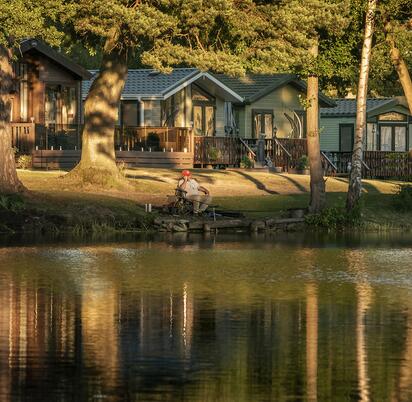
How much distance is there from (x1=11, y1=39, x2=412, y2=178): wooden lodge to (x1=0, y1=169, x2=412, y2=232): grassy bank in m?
5.26

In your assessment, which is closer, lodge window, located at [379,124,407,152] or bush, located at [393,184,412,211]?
bush, located at [393,184,412,211]

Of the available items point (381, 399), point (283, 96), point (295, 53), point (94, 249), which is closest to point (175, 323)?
point (381, 399)

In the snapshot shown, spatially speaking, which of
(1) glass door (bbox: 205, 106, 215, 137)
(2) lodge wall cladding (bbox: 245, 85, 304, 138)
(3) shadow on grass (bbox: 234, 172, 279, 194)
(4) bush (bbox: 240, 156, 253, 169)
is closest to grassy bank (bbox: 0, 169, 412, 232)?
(3) shadow on grass (bbox: 234, 172, 279, 194)

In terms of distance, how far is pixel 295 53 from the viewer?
47188 millimetres

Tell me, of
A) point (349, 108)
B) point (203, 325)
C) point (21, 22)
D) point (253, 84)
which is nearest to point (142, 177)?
point (21, 22)

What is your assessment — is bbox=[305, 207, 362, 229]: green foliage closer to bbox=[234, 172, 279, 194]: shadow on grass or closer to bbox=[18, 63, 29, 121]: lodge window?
bbox=[234, 172, 279, 194]: shadow on grass

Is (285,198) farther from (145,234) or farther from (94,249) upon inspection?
(94,249)

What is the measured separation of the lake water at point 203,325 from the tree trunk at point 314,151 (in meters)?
12.4

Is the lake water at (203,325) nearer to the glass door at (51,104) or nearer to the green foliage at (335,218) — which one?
the green foliage at (335,218)

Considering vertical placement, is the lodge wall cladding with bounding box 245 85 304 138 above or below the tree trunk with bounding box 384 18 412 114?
below

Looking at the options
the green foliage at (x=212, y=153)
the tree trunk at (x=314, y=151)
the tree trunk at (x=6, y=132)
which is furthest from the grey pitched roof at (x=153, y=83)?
the tree trunk at (x=6, y=132)

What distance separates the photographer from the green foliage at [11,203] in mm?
42812

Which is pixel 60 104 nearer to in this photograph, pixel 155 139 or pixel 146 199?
pixel 155 139

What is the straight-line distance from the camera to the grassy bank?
42.8 m
